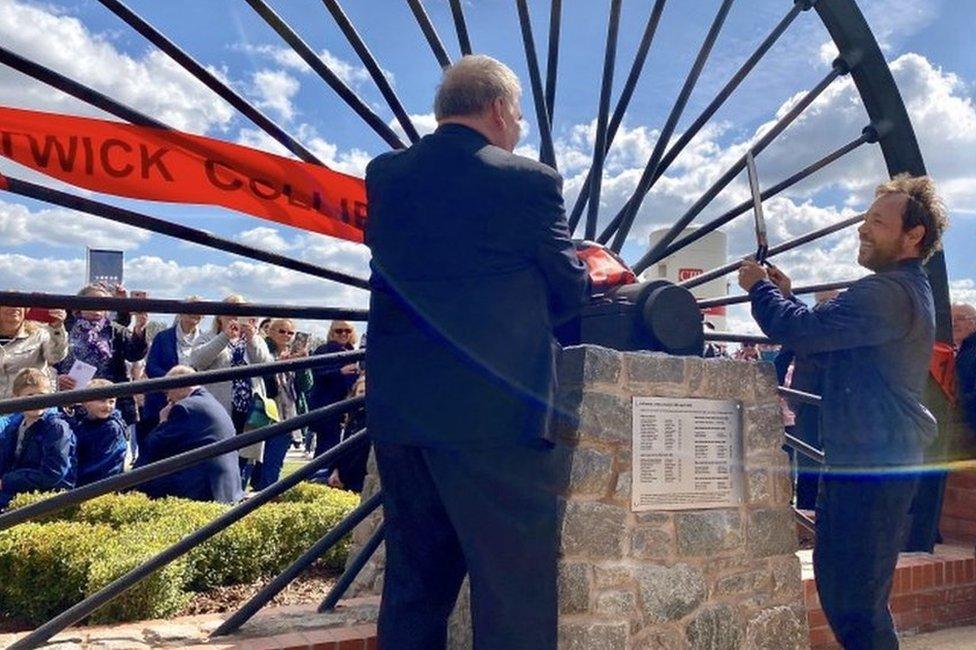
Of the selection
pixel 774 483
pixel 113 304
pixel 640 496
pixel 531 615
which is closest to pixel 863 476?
pixel 774 483

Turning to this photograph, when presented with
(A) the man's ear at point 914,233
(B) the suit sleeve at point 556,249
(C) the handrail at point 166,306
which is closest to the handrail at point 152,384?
(C) the handrail at point 166,306

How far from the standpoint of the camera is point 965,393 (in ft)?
15.7

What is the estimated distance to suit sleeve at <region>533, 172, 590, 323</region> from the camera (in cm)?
217

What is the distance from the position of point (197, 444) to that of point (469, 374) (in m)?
3.52

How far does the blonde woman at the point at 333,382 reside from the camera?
23.1ft

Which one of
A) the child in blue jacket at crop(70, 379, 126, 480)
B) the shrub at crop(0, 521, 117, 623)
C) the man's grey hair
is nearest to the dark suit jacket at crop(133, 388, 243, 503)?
the child in blue jacket at crop(70, 379, 126, 480)

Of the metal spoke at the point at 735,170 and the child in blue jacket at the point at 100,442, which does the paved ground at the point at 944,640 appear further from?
the child in blue jacket at the point at 100,442

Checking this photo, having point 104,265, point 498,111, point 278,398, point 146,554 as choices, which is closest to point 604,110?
point 498,111

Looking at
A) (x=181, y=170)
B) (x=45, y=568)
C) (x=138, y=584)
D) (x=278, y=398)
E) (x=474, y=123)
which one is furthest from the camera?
(x=278, y=398)

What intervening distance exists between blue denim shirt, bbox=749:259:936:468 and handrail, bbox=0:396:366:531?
5.47 feet

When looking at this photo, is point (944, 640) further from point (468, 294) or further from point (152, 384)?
point (152, 384)

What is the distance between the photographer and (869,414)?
9.20ft

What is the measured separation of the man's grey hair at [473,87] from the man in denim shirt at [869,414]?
3.89 ft

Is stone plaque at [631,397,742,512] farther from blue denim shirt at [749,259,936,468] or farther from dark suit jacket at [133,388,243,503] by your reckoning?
dark suit jacket at [133,388,243,503]
